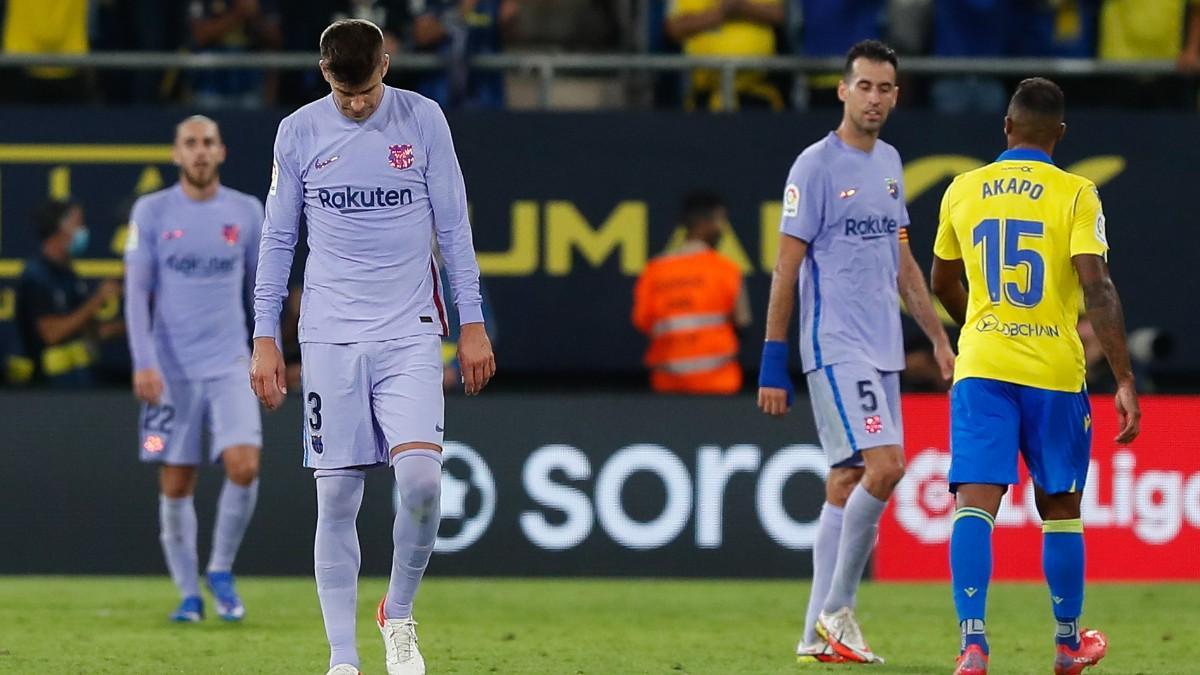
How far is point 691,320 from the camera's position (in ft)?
44.3

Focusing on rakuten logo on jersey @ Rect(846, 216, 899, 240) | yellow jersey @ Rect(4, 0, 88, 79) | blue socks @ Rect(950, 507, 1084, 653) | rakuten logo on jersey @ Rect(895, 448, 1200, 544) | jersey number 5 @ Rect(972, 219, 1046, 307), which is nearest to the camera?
blue socks @ Rect(950, 507, 1084, 653)

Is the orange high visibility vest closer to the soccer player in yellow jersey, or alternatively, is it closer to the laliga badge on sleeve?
the laliga badge on sleeve

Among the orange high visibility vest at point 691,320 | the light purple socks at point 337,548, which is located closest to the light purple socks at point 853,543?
the light purple socks at point 337,548

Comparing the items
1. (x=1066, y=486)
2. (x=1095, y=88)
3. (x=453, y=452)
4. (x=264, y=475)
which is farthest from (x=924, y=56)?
(x=1066, y=486)

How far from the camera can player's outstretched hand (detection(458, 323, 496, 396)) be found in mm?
7102

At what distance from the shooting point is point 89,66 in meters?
13.7

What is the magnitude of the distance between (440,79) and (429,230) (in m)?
6.89

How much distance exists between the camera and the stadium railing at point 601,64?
44.7ft

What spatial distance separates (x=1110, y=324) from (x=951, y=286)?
0.69m

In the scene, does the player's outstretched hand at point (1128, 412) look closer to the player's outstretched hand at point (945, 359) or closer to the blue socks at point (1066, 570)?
the blue socks at point (1066, 570)

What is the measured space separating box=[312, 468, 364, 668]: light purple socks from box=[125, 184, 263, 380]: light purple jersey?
3678mm

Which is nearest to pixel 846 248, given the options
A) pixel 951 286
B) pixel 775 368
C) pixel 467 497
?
pixel 775 368

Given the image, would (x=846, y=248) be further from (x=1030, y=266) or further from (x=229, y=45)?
(x=229, y=45)

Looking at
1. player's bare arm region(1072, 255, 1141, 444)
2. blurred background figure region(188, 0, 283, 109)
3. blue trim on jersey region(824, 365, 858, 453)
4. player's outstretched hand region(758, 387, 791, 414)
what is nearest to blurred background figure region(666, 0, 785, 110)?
blurred background figure region(188, 0, 283, 109)
